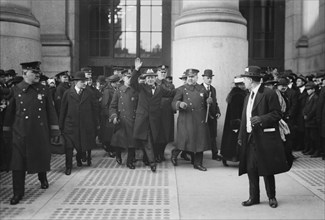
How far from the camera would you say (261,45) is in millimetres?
20312

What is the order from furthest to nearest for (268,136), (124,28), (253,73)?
(124,28)
(253,73)
(268,136)

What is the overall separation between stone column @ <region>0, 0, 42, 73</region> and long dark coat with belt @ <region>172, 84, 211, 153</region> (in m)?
5.20

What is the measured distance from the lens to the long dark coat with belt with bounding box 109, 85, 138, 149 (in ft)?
34.7

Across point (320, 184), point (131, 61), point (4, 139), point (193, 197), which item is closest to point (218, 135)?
point (320, 184)

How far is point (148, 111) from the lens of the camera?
10.6m

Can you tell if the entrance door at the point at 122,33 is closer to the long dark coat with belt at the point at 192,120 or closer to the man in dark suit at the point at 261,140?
the long dark coat with belt at the point at 192,120

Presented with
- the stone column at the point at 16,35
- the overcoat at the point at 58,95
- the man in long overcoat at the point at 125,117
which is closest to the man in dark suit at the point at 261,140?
the man in long overcoat at the point at 125,117

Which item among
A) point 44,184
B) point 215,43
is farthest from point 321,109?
point 44,184

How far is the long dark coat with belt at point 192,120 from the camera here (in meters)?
10.3

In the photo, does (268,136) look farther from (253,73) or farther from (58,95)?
(58,95)

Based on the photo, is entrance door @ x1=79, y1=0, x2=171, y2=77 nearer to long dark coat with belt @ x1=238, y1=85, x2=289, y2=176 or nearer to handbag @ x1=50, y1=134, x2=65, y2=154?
handbag @ x1=50, y1=134, x2=65, y2=154

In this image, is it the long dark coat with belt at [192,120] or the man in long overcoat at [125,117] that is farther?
the man in long overcoat at [125,117]

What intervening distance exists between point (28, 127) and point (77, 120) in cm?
259

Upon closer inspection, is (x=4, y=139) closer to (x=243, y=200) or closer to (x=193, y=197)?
(x=193, y=197)
